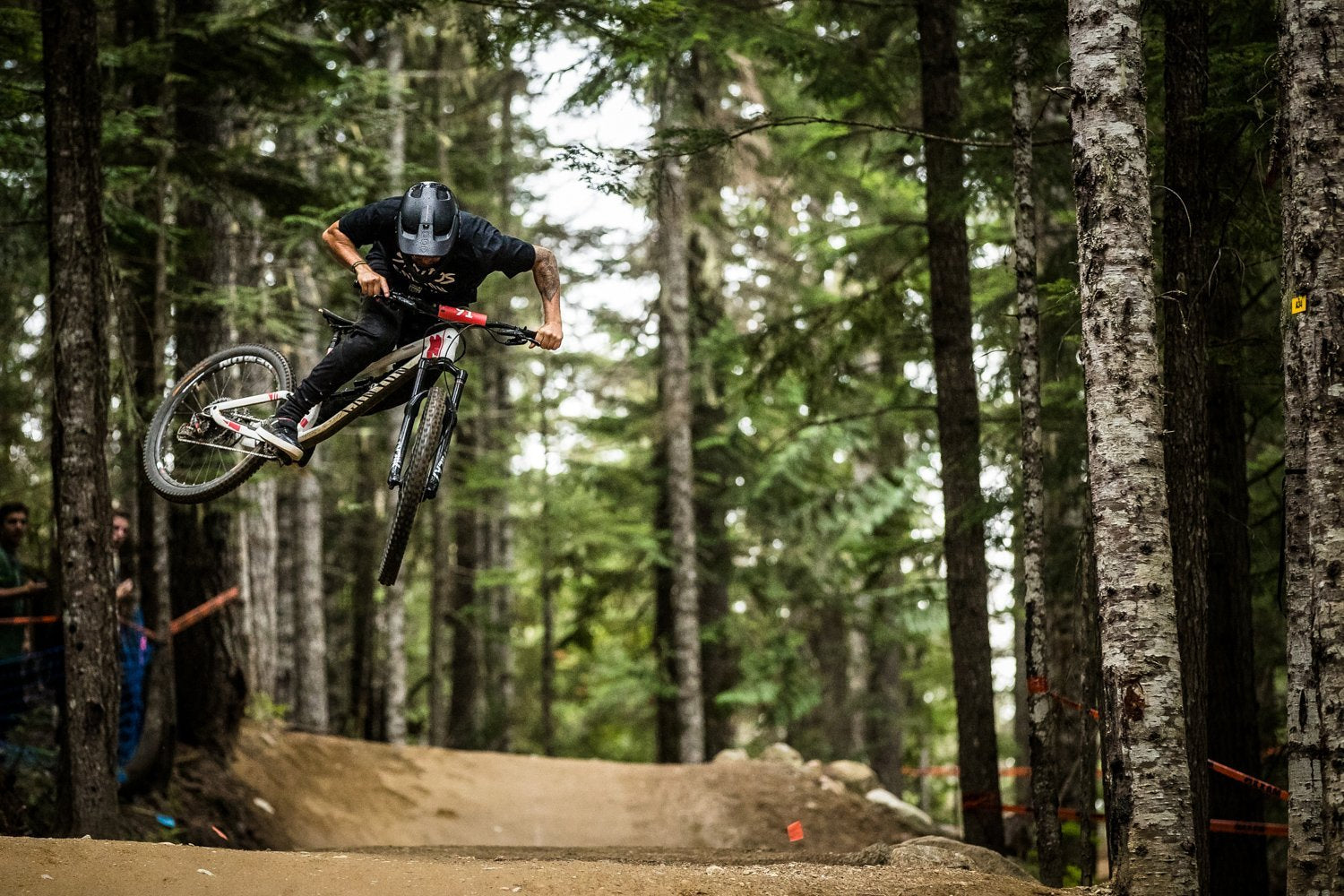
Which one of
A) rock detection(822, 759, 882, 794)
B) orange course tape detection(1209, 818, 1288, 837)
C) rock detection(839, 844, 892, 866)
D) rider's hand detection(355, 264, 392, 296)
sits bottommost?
rock detection(822, 759, 882, 794)

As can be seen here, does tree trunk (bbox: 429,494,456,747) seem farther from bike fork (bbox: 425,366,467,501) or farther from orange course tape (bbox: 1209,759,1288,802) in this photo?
orange course tape (bbox: 1209,759,1288,802)

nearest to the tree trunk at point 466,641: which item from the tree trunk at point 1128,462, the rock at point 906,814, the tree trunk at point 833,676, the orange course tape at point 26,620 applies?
the tree trunk at point 833,676

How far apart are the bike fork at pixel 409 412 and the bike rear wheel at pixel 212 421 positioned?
97 centimetres

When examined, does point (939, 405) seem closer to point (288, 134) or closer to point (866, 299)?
point (866, 299)

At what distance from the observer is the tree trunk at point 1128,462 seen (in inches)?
230

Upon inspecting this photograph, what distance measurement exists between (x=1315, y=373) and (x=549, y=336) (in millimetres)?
4304

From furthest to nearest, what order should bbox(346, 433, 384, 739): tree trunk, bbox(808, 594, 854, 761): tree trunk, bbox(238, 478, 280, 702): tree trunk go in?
bbox(808, 594, 854, 761): tree trunk < bbox(346, 433, 384, 739): tree trunk < bbox(238, 478, 280, 702): tree trunk

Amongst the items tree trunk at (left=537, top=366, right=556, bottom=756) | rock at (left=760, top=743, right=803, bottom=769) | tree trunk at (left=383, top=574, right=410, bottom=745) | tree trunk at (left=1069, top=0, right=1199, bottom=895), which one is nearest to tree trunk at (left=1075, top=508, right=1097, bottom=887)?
tree trunk at (left=1069, top=0, right=1199, bottom=895)

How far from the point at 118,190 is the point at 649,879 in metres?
8.67

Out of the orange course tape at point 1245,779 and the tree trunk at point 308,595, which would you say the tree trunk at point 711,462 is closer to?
the tree trunk at point 308,595

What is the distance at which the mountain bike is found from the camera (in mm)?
7250

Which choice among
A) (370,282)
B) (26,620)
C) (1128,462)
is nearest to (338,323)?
(370,282)

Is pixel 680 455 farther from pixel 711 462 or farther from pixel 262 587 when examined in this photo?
pixel 262 587

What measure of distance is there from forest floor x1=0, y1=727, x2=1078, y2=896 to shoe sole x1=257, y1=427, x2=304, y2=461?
2.41 meters
